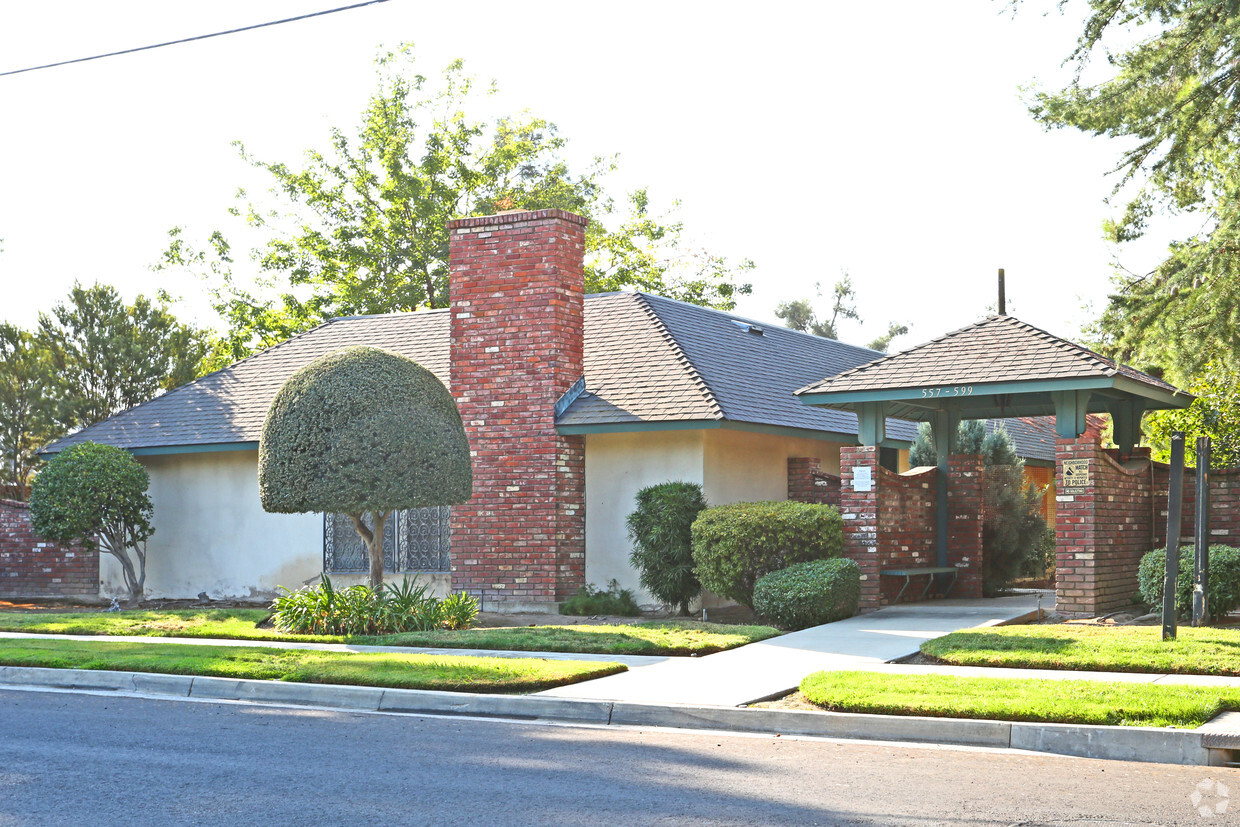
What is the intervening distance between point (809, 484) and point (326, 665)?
407 inches

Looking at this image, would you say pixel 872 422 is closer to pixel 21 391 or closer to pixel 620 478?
pixel 620 478

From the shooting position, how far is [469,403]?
1889 centimetres

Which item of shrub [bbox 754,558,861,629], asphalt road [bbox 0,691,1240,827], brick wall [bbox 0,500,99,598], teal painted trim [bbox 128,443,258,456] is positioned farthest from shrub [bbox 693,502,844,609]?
brick wall [bbox 0,500,99,598]

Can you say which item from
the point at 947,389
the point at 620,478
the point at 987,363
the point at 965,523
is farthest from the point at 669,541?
the point at 987,363

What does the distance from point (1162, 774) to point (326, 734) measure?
5.54 m

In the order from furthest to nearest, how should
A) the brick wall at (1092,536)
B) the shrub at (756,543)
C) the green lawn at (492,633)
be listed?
the shrub at (756,543) → the brick wall at (1092,536) → the green lawn at (492,633)

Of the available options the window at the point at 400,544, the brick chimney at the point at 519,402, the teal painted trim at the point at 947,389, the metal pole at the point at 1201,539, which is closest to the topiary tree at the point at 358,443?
the brick chimney at the point at 519,402

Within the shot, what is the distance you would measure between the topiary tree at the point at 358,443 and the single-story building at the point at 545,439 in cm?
246

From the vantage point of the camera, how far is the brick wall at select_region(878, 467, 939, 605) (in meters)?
16.9

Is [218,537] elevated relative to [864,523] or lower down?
lower down

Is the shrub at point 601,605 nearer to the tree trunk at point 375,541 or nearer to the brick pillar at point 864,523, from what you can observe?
the tree trunk at point 375,541

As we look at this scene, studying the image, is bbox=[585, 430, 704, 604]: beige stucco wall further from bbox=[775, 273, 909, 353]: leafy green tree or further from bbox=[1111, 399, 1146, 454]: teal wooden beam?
bbox=[775, 273, 909, 353]: leafy green tree

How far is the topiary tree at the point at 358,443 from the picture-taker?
15.5m

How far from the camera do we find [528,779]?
7.34 m
